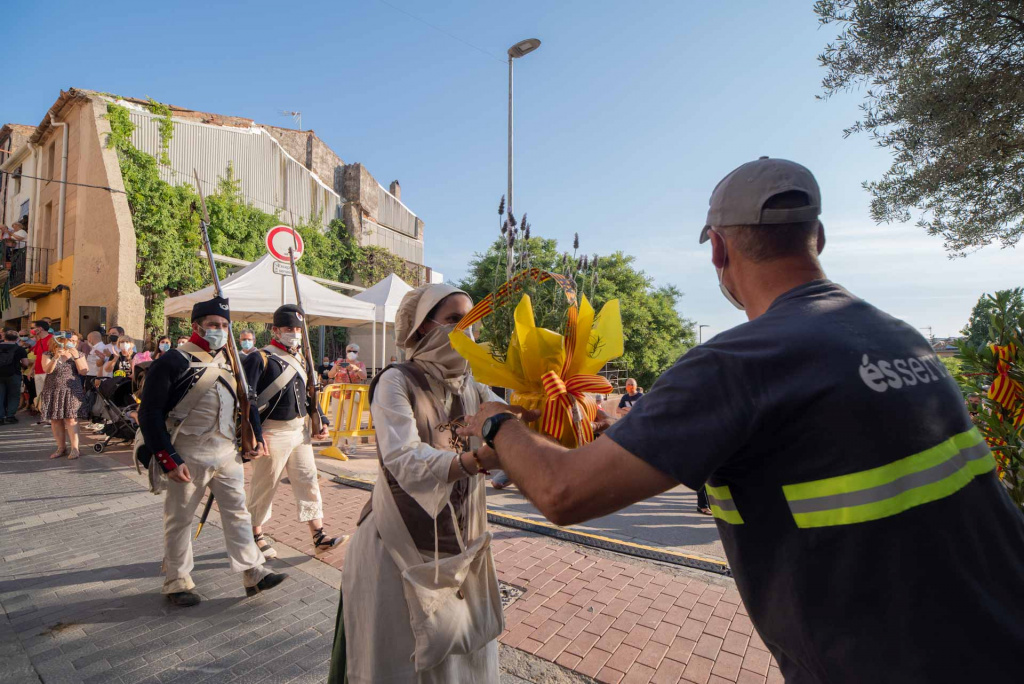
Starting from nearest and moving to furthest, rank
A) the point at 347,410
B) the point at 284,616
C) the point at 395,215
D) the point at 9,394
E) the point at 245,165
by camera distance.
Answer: the point at 284,616 < the point at 347,410 < the point at 9,394 < the point at 245,165 < the point at 395,215

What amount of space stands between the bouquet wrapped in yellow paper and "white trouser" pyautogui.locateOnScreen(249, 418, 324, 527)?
3807mm

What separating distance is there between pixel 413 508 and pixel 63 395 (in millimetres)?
9455

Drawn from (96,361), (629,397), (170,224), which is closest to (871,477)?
(629,397)

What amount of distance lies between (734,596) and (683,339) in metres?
28.9

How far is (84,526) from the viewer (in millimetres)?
5637

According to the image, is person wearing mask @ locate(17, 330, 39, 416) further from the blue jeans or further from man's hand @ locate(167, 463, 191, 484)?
man's hand @ locate(167, 463, 191, 484)

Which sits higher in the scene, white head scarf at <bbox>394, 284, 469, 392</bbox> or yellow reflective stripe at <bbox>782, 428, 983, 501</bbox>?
white head scarf at <bbox>394, 284, 469, 392</bbox>

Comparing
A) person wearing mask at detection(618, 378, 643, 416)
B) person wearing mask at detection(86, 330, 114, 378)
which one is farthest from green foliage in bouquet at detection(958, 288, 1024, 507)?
person wearing mask at detection(86, 330, 114, 378)

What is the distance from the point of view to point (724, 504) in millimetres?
1196

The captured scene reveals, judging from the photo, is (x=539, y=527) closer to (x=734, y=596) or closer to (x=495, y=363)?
(x=734, y=596)

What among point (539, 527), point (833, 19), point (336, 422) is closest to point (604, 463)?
point (539, 527)

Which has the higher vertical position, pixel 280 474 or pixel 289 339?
pixel 289 339

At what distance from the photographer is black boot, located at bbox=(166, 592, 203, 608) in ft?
12.8

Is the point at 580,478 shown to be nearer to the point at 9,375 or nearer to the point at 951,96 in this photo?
the point at 951,96
